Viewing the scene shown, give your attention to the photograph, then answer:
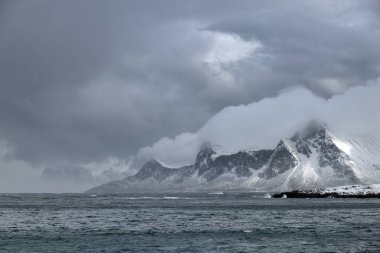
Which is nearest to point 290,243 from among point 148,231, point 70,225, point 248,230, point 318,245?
point 318,245

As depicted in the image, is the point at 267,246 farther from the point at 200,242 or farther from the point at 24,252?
the point at 24,252

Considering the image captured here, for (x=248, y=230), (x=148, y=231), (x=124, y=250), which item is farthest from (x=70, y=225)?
(x=124, y=250)

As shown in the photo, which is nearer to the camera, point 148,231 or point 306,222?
point 148,231

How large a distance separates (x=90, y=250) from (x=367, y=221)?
201 feet

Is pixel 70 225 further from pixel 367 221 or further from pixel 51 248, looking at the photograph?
pixel 367 221

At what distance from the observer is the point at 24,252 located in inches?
2795

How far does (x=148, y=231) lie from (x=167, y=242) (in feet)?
58.3

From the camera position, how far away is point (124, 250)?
71.8 meters

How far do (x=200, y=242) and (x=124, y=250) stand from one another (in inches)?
465

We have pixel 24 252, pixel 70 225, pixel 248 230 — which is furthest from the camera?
pixel 70 225

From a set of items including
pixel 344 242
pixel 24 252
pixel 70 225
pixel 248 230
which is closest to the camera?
pixel 24 252

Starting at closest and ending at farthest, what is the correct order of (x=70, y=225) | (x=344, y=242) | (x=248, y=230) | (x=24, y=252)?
(x=24, y=252), (x=344, y=242), (x=248, y=230), (x=70, y=225)

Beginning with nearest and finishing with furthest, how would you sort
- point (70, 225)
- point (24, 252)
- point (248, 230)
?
point (24, 252)
point (248, 230)
point (70, 225)

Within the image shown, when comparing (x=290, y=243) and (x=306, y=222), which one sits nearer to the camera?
(x=290, y=243)
